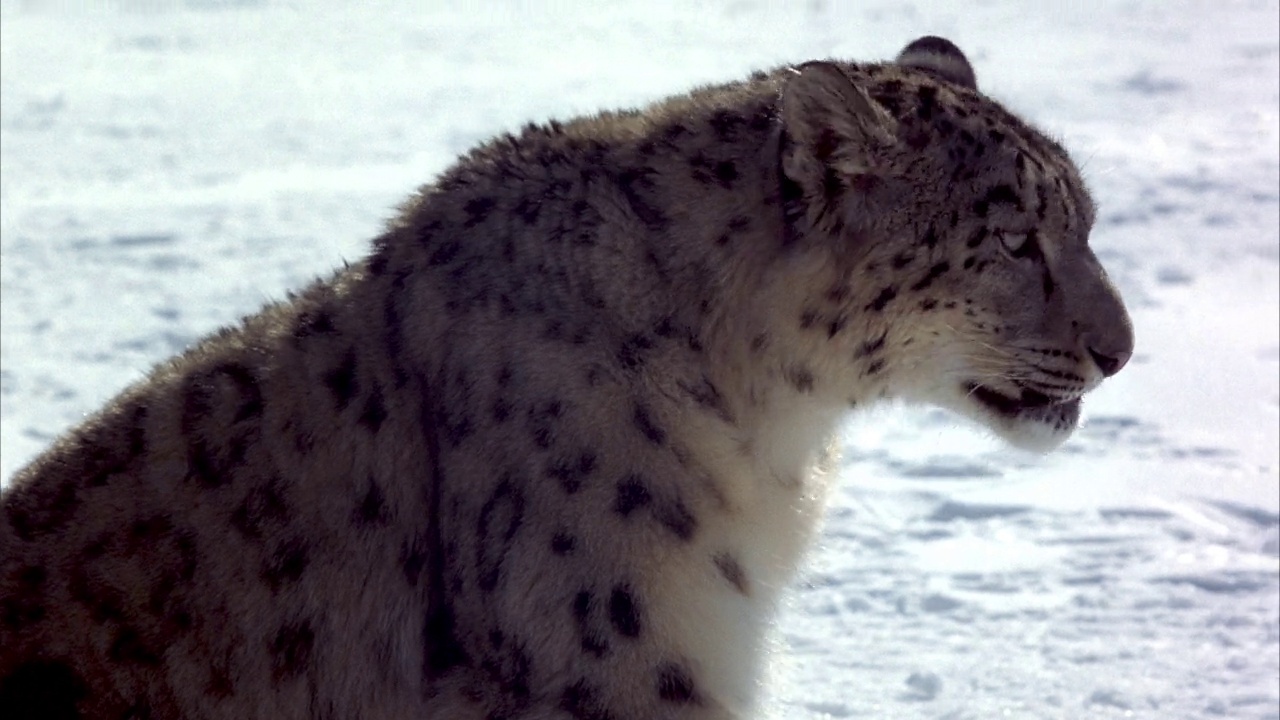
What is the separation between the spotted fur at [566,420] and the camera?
119 inches

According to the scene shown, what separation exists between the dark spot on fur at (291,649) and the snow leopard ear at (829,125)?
130cm

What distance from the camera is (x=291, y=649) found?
3.14m

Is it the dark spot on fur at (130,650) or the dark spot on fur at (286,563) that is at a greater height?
the dark spot on fur at (286,563)

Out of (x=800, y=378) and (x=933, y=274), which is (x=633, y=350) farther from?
(x=933, y=274)

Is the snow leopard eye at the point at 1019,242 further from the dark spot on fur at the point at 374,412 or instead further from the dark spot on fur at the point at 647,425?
the dark spot on fur at the point at 374,412

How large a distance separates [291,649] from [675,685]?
761mm

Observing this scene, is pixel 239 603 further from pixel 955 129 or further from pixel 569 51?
pixel 569 51

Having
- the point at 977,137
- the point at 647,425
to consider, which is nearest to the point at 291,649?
the point at 647,425

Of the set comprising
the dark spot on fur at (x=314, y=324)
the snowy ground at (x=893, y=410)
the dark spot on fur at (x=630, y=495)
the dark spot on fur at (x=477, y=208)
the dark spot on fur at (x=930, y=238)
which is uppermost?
the dark spot on fur at (x=930, y=238)

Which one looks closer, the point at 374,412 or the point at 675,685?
the point at 675,685

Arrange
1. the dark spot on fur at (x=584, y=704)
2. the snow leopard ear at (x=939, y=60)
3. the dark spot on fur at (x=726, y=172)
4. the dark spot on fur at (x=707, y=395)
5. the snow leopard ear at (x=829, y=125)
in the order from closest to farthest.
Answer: the dark spot on fur at (x=584, y=704), the snow leopard ear at (x=829, y=125), the dark spot on fur at (x=707, y=395), the dark spot on fur at (x=726, y=172), the snow leopard ear at (x=939, y=60)

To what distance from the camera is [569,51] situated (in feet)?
40.4

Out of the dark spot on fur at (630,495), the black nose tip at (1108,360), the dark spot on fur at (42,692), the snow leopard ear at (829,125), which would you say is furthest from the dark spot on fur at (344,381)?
the black nose tip at (1108,360)

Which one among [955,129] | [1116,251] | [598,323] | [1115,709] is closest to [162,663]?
[598,323]
